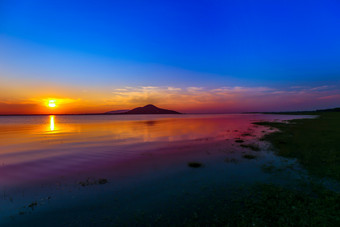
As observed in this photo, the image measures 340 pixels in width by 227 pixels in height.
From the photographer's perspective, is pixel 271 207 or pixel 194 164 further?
pixel 194 164

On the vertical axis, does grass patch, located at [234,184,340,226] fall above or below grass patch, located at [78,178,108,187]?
above

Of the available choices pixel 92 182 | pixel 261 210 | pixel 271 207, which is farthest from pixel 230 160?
pixel 92 182

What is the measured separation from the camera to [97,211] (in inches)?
350

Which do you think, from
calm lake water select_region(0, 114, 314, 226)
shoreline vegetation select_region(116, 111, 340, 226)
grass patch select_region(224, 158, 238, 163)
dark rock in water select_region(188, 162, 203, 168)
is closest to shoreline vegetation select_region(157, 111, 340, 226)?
shoreline vegetation select_region(116, 111, 340, 226)

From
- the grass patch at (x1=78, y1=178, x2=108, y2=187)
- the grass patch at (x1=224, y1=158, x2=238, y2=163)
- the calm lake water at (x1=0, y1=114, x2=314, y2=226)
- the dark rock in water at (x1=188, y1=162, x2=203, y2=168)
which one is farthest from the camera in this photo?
the grass patch at (x1=224, y1=158, x2=238, y2=163)

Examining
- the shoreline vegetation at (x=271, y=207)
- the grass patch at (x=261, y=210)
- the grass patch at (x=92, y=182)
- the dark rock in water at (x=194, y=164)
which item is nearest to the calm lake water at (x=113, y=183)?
the grass patch at (x=92, y=182)

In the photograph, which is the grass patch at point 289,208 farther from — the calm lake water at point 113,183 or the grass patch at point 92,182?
the grass patch at point 92,182

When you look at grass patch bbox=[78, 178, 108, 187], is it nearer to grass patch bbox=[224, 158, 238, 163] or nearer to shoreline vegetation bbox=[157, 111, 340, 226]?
shoreline vegetation bbox=[157, 111, 340, 226]

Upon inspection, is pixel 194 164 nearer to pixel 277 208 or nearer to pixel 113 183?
pixel 113 183

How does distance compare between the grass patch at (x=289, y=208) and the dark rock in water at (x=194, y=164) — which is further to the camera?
the dark rock in water at (x=194, y=164)

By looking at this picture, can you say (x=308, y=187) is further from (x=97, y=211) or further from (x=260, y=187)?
(x=97, y=211)

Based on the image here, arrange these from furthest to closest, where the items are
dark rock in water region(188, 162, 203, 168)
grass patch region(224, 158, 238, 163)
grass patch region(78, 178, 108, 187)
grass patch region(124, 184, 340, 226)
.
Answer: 1. grass patch region(224, 158, 238, 163)
2. dark rock in water region(188, 162, 203, 168)
3. grass patch region(78, 178, 108, 187)
4. grass patch region(124, 184, 340, 226)

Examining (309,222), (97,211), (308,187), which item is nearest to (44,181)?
(97,211)

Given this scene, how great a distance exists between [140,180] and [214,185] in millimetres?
6437
